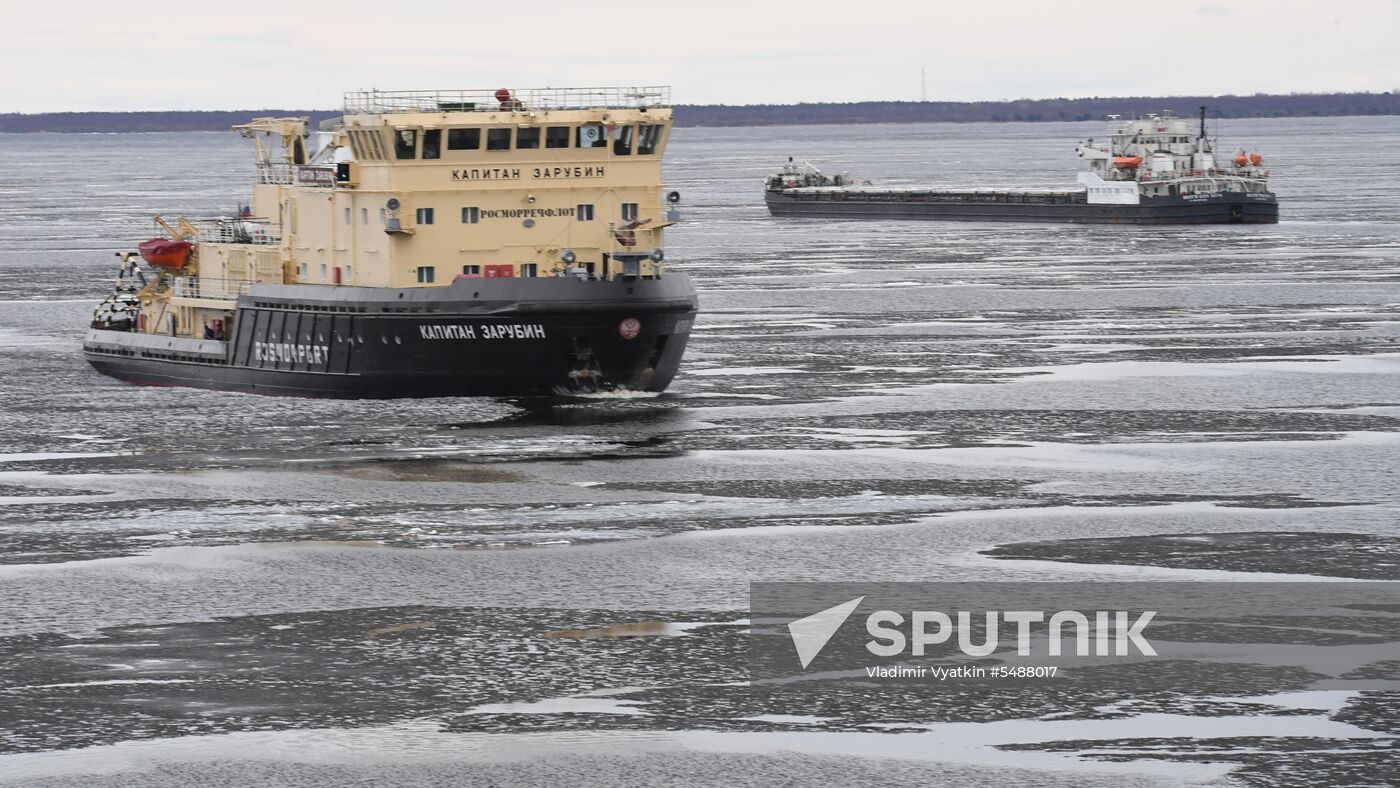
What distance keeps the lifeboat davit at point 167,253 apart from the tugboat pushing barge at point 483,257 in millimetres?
6395

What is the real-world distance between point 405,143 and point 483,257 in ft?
9.57

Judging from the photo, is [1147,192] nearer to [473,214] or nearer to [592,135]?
[592,135]

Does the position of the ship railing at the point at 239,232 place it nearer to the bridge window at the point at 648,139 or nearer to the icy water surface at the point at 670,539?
the icy water surface at the point at 670,539

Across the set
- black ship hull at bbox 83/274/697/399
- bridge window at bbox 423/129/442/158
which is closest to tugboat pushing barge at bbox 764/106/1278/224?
black ship hull at bbox 83/274/697/399

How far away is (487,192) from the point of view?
4262cm

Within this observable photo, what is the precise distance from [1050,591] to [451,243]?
21.2 metres

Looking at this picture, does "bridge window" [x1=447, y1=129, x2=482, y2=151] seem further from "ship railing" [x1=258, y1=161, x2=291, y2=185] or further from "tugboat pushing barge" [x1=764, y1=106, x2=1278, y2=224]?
"tugboat pushing barge" [x1=764, y1=106, x2=1278, y2=224]

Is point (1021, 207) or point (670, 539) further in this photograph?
point (1021, 207)

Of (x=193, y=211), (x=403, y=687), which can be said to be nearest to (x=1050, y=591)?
(x=403, y=687)

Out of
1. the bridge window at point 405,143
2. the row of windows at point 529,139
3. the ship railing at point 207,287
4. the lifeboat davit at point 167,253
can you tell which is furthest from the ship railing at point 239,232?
the row of windows at point 529,139

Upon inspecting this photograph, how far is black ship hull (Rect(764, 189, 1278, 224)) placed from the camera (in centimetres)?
10556

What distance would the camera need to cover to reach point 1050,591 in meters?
24.7

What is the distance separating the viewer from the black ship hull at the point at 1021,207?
10556cm

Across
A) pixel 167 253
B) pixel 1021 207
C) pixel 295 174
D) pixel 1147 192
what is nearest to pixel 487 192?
pixel 295 174
